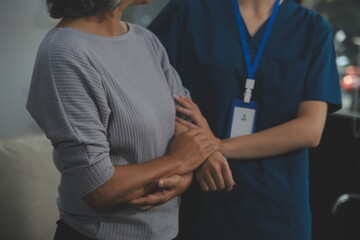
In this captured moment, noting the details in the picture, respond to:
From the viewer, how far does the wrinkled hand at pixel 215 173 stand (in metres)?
1.08

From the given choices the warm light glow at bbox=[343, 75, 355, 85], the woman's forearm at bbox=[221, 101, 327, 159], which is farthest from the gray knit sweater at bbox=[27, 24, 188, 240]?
the warm light glow at bbox=[343, 75, 355, 85]

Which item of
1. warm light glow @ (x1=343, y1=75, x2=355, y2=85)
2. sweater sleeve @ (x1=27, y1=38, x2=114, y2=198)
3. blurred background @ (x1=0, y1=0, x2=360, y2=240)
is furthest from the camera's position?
warm light glow @ (x1=343, y1=75, x2=355, y2=85)

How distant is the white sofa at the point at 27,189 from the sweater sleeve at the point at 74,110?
0.61m

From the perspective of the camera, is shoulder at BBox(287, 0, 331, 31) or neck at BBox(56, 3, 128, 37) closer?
neck at BBox(56, 3, 128, 37)

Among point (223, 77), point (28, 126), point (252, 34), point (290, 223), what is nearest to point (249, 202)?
point (290, 223)

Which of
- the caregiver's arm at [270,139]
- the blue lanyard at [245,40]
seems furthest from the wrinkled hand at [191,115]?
the blue lanyard at [245,40]

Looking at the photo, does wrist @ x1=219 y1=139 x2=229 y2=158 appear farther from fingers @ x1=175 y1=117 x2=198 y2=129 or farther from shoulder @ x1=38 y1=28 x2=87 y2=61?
shoulder @ x1=38 y1=28 x2=87 y2=61

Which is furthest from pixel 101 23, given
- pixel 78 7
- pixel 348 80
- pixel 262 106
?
pixel 348 80

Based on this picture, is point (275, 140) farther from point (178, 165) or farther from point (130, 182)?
point (130, 182)

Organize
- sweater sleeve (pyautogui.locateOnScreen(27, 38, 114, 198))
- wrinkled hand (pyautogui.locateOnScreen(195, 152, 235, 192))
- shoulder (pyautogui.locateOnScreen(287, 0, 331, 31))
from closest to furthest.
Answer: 1. sweater sleeve (pyautogui.locateOnScreen(27, 38, 114, 198))
2. wrinkled hand (pyautogui.locateOnScreen(195, 152, 235, 192))
3. shoulder (pyautogui.locateOnScreen(287, 0, 331, 31))

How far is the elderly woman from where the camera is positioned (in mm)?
837

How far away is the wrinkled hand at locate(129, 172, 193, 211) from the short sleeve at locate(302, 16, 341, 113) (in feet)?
1.71

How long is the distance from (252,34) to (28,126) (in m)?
1.14

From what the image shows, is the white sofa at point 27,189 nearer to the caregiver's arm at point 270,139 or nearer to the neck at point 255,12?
the caregiver's arm at point 270,139
